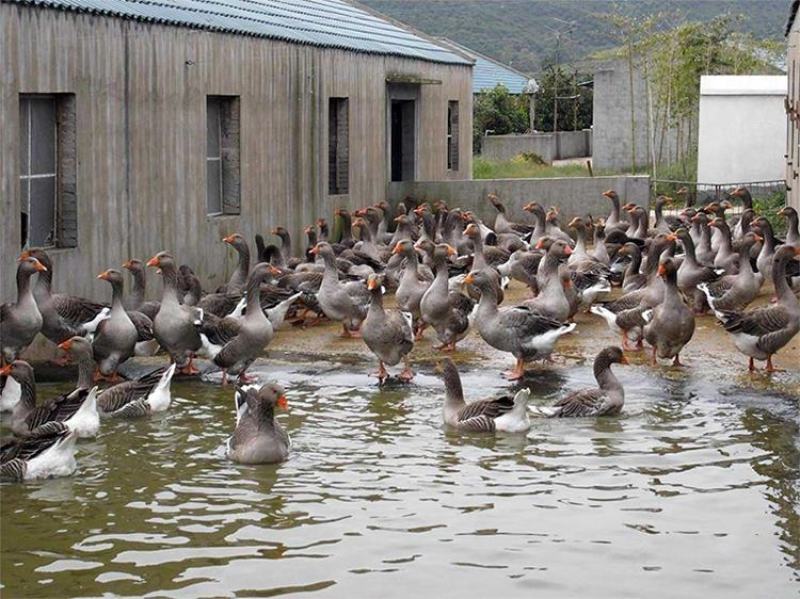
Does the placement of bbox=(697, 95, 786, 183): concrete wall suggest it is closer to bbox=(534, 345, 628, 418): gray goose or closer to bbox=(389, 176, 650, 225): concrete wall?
bbox=(389, 176, 650, 225): concrete wall

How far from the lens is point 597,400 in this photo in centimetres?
1440

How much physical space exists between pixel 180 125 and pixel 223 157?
2.54m

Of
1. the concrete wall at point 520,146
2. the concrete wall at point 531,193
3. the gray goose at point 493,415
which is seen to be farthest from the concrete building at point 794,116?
the concrete wall at point 520,146

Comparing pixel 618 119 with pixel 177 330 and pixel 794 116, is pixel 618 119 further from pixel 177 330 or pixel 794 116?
pixel 177 330

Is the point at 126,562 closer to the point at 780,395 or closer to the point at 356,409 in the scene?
the point at 356,409

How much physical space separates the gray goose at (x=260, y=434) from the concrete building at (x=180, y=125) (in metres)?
4.86

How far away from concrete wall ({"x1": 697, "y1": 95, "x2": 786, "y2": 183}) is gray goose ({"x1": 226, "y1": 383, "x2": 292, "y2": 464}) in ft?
92.0

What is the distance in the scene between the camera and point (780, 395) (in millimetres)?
15281

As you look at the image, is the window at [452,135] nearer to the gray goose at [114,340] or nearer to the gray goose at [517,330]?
the gray goose at [517,330]

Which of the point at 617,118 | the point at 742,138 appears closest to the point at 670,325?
the point at 742,138

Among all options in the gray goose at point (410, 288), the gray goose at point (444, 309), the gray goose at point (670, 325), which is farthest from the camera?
the gray goose at point (410, 288)

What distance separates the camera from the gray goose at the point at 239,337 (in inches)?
631

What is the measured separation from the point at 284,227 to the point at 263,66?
2.85 meters

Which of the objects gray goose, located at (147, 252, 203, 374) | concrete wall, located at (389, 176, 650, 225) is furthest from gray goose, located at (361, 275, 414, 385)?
concrete wall, located at (389, 176, 650, 225)
